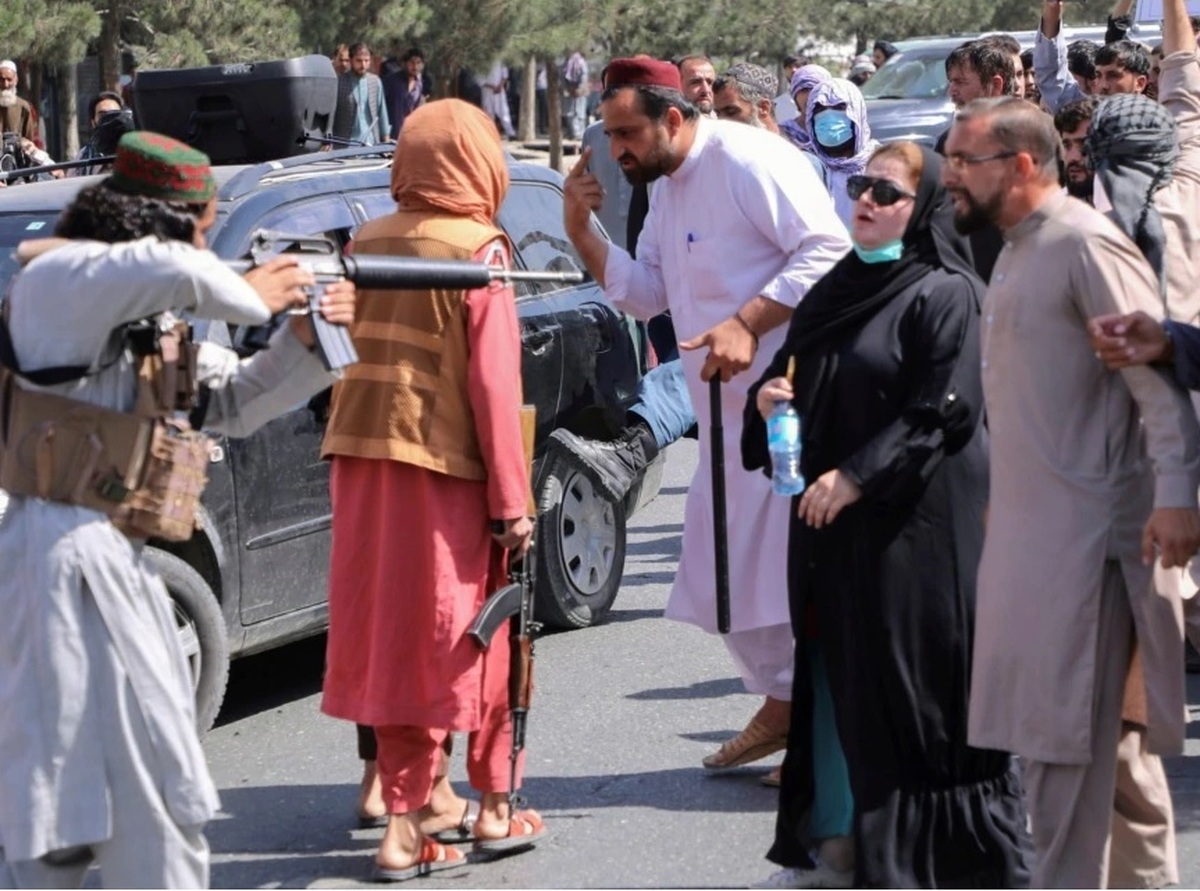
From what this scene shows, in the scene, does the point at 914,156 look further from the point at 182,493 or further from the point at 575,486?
the point at 575,486

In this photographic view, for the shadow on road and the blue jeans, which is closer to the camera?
the shadow on road

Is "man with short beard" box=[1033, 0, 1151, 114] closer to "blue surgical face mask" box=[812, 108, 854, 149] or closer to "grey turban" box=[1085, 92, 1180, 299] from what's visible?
"blue surgical face mask" box=[812, 108, 854, 149]

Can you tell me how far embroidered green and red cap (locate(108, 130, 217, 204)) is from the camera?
14.4ft

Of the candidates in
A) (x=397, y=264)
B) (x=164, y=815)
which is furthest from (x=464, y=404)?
(x=164, y=815)

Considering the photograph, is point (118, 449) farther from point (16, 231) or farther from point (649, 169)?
point (16, 231)

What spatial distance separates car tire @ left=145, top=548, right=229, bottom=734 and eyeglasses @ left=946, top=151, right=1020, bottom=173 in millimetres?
2802

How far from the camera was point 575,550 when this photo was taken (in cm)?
817

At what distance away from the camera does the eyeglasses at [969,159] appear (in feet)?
15.2

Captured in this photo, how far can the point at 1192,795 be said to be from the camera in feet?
19.9

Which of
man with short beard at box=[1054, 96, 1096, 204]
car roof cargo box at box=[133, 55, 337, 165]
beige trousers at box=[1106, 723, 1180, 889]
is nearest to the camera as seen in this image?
beige trousers at box=[1106, 723, 1180, 889]

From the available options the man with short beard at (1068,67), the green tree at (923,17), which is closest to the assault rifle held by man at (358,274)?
the man with short beard at (1068,67)

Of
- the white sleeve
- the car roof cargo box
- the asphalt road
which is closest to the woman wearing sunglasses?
the asphalt road

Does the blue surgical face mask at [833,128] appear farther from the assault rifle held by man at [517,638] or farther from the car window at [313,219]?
the assault rifle held by man at [517,638]

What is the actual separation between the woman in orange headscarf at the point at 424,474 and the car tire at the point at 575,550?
7.58 ft
